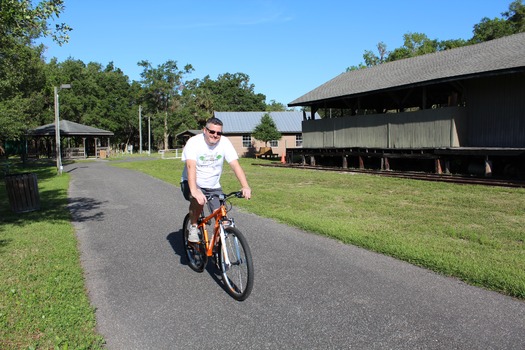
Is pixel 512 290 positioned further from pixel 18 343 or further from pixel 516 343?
pixel 18 343

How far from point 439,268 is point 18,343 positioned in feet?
15.4

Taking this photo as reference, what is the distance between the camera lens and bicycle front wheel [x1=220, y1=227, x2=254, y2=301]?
428 centimetres

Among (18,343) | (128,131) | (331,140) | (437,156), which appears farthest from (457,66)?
(128,131)

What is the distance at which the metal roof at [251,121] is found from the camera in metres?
48.3

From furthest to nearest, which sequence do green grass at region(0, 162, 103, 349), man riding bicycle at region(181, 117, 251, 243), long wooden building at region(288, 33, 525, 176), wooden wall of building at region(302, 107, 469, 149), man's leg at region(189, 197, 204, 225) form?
wooden wall of building at region(302, 107, 469, 149), long wooden building at region(288, 33, 525, 176), man's leg at region(189, 197, 204, 225), man riding bicycle at region(181, 117, 251, 243), green grass at region(0, 162, 103, 349)

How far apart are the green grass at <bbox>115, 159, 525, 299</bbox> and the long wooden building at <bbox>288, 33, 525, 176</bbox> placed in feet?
13.8

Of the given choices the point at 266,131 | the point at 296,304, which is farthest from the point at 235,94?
the point at 296,304

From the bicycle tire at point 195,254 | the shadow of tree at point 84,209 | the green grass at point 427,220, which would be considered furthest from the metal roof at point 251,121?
the bicycle tire at point 195,254

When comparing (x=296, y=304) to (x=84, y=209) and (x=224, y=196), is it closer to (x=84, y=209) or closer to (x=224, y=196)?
(x=224, y=196)

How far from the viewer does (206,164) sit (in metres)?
5.02

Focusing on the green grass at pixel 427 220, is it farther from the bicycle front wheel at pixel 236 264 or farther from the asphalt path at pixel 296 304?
the bicycle front wheel at pixel 236 264

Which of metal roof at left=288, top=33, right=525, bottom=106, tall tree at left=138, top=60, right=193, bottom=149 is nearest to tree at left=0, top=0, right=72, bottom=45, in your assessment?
metal roof at left=288, top=33, right=525, bottom=106

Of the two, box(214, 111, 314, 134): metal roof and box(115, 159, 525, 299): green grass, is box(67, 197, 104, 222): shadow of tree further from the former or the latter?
box(214, 111, 314, 134): metal roof

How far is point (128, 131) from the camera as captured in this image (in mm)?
79938
